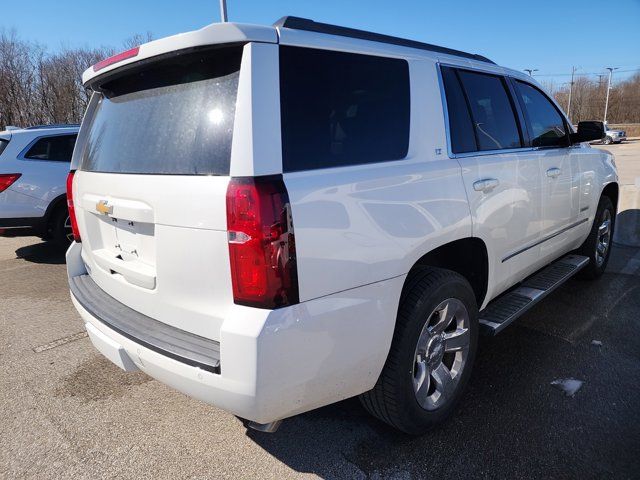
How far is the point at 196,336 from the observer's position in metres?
1.96

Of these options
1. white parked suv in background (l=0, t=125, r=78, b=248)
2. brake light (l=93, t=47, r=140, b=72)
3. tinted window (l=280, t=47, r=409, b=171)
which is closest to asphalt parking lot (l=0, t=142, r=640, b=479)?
tinted window (l=280, t=47, r=409, b=171)

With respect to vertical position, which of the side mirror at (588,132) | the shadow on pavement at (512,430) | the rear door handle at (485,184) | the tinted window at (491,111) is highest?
the tinted window at (491,111)

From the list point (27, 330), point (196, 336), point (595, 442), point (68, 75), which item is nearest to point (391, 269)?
point (196, 336)

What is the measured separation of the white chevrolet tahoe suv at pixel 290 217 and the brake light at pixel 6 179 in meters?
3.82

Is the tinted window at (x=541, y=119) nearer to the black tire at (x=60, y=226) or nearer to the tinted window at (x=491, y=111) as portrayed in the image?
the tinted window at (x=491, y=111)

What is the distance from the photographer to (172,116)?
6.70ft

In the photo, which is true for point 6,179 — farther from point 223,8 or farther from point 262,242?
point 262,242

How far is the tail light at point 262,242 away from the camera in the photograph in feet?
5.47

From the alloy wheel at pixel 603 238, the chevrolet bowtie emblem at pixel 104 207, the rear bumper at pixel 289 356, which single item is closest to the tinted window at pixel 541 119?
the alloy wheel at pixel 603 238

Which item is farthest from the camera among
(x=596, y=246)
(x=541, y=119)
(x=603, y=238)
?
(x=603, y=238)

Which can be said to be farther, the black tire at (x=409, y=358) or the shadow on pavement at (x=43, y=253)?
the shadow on pavement at (x=43, y=253)

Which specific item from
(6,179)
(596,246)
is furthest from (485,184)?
(6,179)

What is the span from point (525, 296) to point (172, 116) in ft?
8.95

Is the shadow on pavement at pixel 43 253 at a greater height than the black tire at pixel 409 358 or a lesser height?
lesser
